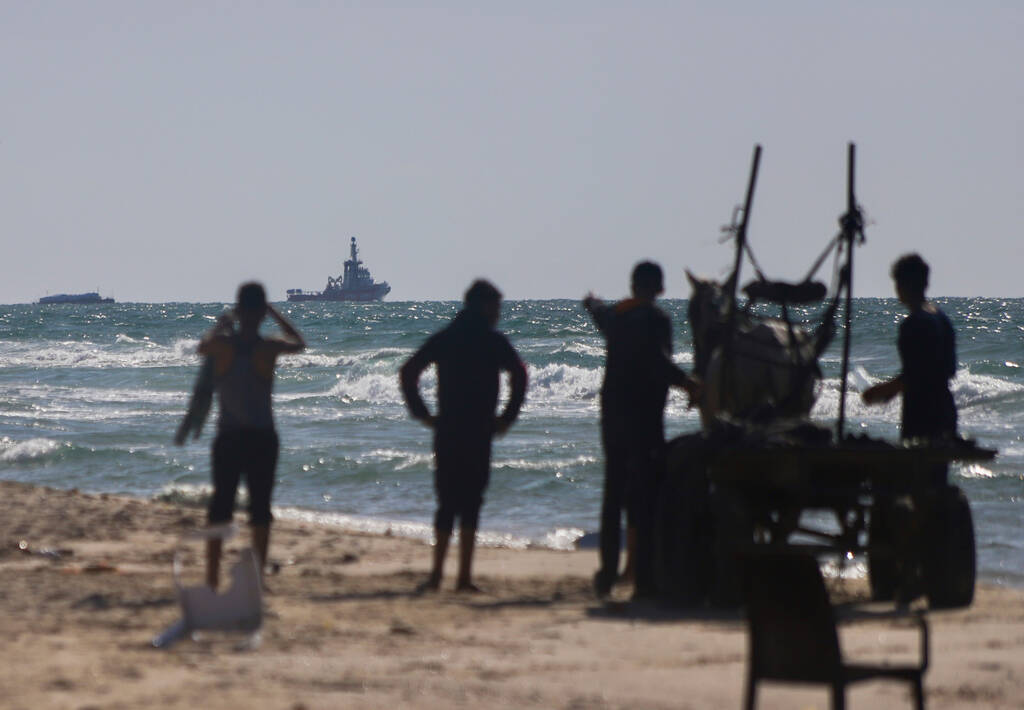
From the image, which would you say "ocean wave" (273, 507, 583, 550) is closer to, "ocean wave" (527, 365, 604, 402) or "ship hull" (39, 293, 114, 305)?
"ocean wave" (527, 365, 604, 402)

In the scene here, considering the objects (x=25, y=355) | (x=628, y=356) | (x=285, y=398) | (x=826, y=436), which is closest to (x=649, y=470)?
(x=628, y=356)

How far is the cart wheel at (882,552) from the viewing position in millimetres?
7379

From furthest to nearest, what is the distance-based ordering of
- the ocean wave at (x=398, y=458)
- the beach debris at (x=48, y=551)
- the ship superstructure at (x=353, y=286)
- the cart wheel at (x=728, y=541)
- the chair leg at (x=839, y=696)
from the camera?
the ship superstructure at (x=353, y=286) → the ocean wave at (x=398, y=458) → the beach debris at (x=48, y=551) → the cart wheel at (x=728, y=541) → the chair leg at (x=839, y=696)

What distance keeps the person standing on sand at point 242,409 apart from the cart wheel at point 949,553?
318 centimetres

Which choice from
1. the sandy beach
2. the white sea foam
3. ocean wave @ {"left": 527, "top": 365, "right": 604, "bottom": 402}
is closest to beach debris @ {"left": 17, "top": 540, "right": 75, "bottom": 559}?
the sandy beach

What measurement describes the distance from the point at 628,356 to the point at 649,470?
58cm

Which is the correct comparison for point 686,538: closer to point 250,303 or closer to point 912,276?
point 912,276

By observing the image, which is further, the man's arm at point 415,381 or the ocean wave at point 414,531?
the ocean wave at point 414,531

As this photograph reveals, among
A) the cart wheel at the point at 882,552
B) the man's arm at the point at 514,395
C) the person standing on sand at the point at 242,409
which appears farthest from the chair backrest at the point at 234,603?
the cart wheel at the point at 882,552

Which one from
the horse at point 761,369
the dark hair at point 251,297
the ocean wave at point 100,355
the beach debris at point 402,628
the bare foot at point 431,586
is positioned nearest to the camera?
the beach debris at point 402,628

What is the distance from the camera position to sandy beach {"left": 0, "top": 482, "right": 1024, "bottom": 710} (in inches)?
210

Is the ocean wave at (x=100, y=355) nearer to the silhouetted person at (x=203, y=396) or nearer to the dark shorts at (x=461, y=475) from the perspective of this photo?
the dark shorts at (x=461, y=475)

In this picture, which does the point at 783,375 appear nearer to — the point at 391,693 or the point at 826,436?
the point at 826,436

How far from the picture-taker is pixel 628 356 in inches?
307
